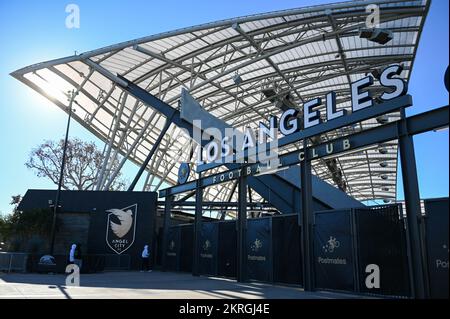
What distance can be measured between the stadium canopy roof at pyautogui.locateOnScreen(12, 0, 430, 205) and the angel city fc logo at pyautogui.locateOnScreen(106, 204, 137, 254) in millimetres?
7969

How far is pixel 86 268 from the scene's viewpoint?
20.0m

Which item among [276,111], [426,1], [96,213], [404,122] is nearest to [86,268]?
[96,213]

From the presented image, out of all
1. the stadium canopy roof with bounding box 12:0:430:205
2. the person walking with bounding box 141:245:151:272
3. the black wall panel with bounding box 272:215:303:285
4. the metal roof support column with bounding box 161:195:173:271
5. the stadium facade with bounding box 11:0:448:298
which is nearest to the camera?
the stadium facade with bounding box 11:0:448:298

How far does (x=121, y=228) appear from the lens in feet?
86.8

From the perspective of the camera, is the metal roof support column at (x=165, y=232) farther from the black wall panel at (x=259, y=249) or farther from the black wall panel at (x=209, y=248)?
the black wall panel at (x=259, y=249)

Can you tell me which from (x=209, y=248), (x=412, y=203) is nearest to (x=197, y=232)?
(x=209, y=248)

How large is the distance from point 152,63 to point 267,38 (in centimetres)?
1067

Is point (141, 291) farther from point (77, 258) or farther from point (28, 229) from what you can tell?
point (28, 229)

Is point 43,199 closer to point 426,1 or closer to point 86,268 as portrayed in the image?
point 86,268

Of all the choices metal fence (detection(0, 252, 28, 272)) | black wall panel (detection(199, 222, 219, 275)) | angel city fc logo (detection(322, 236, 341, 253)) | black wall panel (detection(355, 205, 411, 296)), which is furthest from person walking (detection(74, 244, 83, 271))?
black wall panel (detection(355, 205, 411, 296))

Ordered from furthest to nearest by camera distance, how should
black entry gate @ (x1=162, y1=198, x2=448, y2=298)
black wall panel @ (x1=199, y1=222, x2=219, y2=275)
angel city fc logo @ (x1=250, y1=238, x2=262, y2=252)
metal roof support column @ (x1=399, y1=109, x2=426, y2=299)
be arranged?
black wall panel @ (x1=199, y1=222, x2=219, y2=275) < angel city fc logo @ (x1=250, y1=238, x2=262, y2=252) < metal roof support column @ (x1=399, y1=109, x2=426, y2=299) < black entry gate @ (x1=162, y1=198, x2=448, y2=298)

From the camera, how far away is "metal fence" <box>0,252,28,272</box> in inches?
736

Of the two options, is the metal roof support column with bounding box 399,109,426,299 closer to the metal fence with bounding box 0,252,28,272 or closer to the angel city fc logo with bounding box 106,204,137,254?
the metal fence with bounding box 0,252,28,272

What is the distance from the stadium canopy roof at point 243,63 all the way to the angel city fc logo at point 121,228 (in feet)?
26.1
